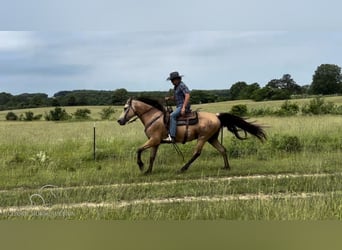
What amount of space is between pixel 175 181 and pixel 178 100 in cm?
171

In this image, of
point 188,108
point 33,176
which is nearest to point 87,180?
point 33,176

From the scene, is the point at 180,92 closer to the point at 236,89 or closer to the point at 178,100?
the point at 178,100

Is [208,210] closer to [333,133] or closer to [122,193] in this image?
[122,193]

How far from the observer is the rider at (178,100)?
28.6ft

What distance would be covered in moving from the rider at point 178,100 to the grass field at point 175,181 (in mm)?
867

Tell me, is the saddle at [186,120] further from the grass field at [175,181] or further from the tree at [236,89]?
the tree at [236,89]

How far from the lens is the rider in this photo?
8.73 meters

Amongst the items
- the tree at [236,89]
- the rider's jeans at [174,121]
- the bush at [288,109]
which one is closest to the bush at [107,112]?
the tree at [236,89]

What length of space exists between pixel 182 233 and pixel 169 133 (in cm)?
595

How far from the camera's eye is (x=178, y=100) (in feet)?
29.4

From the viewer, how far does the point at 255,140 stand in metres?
11.6

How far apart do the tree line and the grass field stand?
133 centimetres

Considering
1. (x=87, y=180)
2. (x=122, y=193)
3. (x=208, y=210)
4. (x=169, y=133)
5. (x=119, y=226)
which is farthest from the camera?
(x=169, y=133)

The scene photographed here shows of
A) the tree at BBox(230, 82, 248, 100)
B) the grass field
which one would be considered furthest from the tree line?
the grass field
